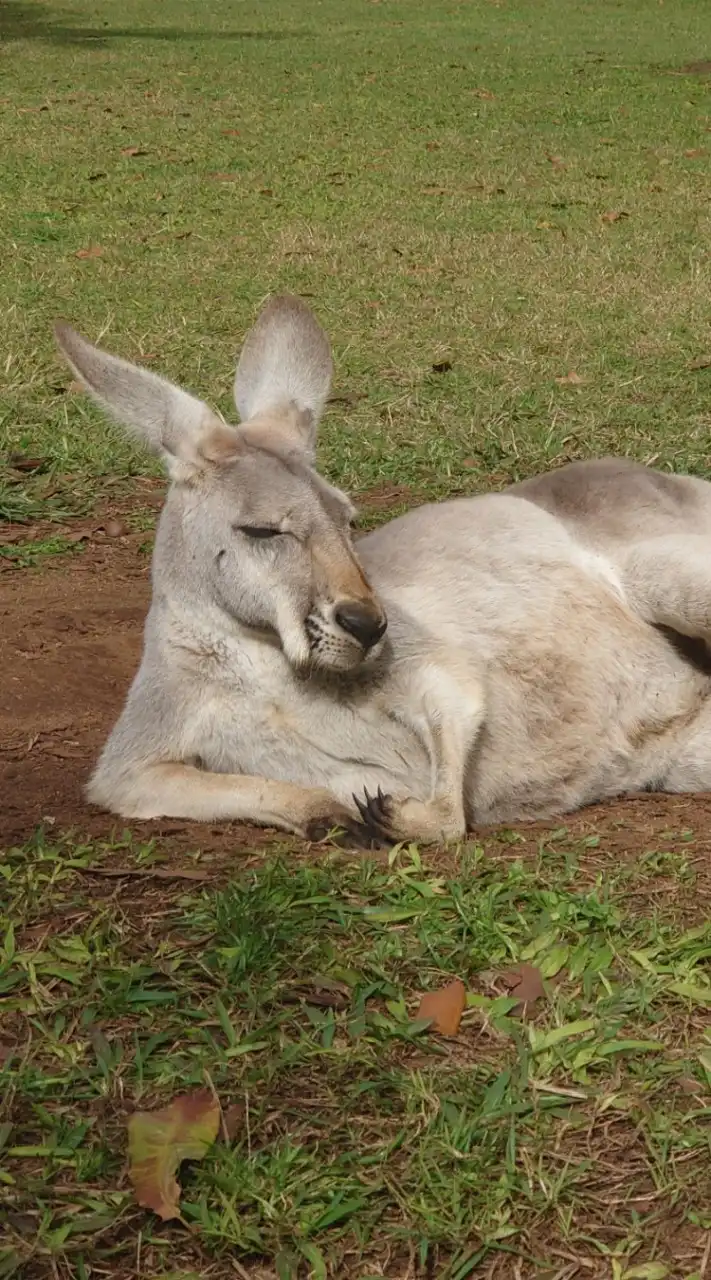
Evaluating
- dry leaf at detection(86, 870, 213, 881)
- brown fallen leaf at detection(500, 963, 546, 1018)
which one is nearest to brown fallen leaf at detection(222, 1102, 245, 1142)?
brown fallen leaf at detection(500, 963, 546, 1018)

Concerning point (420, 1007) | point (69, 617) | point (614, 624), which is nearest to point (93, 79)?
point (69, 617)

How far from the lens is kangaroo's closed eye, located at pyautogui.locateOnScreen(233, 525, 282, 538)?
330 cm

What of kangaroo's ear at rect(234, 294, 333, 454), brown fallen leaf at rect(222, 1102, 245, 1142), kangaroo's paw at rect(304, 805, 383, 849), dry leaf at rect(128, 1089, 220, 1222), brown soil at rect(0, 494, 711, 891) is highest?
kangaroo's ear at rect(234, 294, 333, 454)

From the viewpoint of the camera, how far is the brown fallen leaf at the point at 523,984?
8.21 ft

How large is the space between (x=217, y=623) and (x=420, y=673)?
1.51ft

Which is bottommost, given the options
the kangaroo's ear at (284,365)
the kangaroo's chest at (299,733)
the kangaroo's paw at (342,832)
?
the kangaroo's paw at (342,832)

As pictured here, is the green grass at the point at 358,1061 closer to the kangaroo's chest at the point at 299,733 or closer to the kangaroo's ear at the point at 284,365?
the kangaroo's chest at the point at 299,733

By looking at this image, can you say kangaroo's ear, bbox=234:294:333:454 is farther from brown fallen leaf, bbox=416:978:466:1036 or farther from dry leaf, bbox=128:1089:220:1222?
dry leaf, bbox=128:1089:220:1222

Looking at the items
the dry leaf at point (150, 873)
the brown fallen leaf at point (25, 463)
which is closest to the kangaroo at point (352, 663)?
the dry leaf at point (150, 873)

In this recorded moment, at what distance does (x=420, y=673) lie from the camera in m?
3.37

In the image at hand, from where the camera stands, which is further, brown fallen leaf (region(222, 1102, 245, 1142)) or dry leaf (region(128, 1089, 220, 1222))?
brown fallen leaf (region(222, 1102, 245, 1142))

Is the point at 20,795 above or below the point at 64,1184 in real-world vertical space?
below

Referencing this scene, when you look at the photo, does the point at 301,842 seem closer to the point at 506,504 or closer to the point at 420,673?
the point at 420,673

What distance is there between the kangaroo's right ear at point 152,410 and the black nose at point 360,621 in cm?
57
